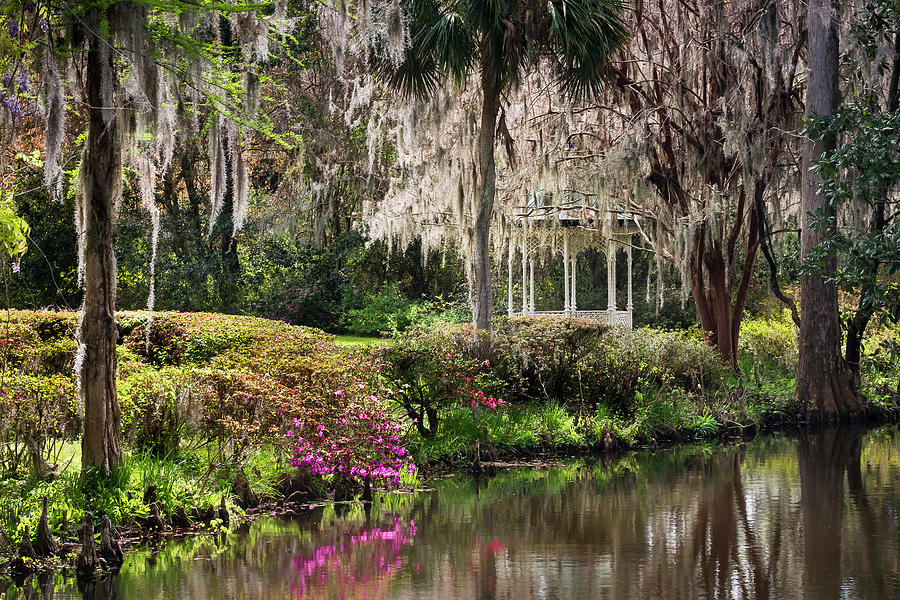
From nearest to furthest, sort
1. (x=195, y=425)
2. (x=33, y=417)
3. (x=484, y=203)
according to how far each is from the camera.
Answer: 1. (x=33, y=417)
2. (x=195, y=425)
3. (x=484, y=203)

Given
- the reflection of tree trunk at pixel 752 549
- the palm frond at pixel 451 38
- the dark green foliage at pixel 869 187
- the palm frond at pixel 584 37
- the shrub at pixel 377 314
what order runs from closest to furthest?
the reflection of tree trunk at pixel 752 549 < the palm frond at pixel 584 37 < the palm frond at pixel 451 38 < the dark green foliage at pixel 869 187 < the shrub at pixel 377 314

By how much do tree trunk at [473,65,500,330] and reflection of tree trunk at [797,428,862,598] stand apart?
4.73 meters

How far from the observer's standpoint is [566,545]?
→ 8211mm

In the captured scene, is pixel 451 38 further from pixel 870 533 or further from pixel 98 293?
pixel 870 533

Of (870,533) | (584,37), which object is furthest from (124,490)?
(584,37)

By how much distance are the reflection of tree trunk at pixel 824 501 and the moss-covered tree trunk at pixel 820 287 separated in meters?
1.15

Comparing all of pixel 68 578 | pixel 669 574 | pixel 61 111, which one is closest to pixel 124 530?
pixel 68 578

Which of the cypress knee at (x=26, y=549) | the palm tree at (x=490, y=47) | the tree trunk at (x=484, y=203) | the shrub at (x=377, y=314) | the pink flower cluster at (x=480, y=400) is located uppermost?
the palm tree at (x=490, y=47)

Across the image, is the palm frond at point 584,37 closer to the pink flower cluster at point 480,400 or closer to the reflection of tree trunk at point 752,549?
the pink flower cluster at point 480,400

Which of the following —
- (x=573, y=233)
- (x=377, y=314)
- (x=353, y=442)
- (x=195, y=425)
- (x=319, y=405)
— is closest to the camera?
(x=195, y=425)

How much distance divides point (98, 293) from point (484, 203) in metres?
7.34

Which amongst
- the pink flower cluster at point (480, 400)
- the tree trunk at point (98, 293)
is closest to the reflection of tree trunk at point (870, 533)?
the pink flower cluster at point (480, 400)

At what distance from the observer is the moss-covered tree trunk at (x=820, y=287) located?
17.3 meters

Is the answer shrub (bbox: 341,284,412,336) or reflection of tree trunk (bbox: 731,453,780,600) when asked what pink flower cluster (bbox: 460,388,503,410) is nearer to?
reflection of tree trunk (bbox: 731,453,780,600)
